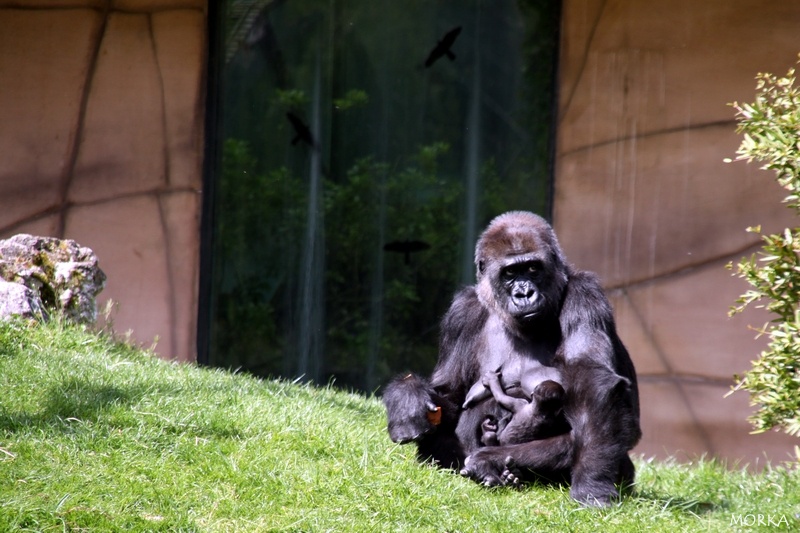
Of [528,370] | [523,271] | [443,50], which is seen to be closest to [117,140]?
[443,50]

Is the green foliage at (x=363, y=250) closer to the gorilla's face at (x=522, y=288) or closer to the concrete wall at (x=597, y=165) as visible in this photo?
the concrete wall at (x=597, y=165)

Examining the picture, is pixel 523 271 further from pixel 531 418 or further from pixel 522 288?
pixel 531 418

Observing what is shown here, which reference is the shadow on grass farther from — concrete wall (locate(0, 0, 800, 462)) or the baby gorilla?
concrete wall (locate(0, 0, 800, 462))

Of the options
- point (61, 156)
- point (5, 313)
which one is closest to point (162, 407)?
point (5, 313)

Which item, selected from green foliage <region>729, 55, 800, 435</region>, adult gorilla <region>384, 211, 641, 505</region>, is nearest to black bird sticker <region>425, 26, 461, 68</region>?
adult gorilla <region>384, 211, 641, 505</region>

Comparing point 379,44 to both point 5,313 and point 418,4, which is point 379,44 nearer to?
point 418,4

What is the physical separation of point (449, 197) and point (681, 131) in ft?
6.43

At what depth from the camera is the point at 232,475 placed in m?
4.22

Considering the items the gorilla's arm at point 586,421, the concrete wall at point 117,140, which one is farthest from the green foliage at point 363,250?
the gorilla's arm at point 586,421

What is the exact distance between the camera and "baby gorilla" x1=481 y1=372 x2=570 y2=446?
466cm

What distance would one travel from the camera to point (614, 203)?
778 cm

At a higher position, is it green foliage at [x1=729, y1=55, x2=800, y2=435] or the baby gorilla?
green foliage at [x1=729, y1=55, x2=800, y2=435]

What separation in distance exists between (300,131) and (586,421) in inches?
188

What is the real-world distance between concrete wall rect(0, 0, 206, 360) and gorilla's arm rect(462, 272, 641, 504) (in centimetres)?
424
